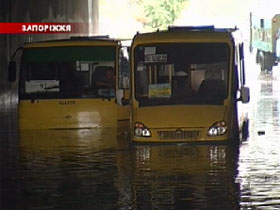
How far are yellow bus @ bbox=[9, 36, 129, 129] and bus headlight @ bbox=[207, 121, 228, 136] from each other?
355 cm

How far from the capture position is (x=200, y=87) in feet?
55.9

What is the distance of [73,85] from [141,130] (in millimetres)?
3516

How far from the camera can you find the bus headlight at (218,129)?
1623cm

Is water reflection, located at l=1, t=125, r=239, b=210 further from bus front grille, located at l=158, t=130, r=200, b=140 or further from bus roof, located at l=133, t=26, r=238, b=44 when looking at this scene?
bus roof, located at l=133, t=26, r=238, b=44

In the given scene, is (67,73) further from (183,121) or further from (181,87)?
(183,121)

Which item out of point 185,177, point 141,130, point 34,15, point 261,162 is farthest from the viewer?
point 34,15

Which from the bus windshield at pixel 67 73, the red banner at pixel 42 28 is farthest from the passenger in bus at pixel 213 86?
the red banner at pixel 42 28

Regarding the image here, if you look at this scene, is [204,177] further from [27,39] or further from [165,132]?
[27,39]

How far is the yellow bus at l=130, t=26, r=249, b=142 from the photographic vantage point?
16359 millimetres

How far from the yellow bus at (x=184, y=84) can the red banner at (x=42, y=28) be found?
57.5 ft

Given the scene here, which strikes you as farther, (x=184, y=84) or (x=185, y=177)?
(x=184, y=84)

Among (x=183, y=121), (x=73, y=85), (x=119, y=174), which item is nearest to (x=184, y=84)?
(x=183, y=121)

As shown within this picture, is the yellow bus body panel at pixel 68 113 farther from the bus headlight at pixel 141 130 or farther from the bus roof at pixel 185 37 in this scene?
the bus headlight at pixel 141 130

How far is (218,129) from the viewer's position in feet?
53.5
